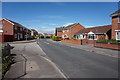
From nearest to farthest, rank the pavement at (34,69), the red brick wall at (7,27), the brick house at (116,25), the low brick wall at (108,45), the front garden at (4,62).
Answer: the pavement at (34,69) < the front garden at (4,62) < the low brick wall at (108,45) < the brick house at (116,25) < the red brick wall at (7,27)

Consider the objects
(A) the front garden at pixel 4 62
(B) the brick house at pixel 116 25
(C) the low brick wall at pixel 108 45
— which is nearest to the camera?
(A) the front garden at pixel 4 62

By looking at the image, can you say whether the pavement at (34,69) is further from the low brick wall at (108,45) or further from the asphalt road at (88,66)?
the low brick wall at (108,45)

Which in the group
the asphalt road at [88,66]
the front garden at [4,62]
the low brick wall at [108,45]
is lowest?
the asphalt road at [88,66]

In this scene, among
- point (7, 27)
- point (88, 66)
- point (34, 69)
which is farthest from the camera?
point (7, 27)

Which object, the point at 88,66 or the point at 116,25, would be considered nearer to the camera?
the point at 88,66

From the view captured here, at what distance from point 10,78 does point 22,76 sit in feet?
1.79

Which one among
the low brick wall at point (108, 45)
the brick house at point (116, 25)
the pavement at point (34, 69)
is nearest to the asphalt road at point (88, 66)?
the pavement at point (34, 69)

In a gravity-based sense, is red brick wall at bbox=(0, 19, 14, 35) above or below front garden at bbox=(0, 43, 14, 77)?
above

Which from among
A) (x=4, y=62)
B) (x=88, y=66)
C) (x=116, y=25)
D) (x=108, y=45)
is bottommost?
(x=88, y=66)

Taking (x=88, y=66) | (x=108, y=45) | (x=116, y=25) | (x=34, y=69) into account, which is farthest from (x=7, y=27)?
(x=88, y=66)

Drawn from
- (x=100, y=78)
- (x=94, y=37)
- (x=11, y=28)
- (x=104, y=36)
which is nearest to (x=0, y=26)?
(x=11, y=28)

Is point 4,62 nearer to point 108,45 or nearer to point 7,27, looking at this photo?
point 108,45

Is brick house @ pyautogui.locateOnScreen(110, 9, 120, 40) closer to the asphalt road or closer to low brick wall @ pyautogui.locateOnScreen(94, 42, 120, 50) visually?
low brick wall @ pyautogui.locateOnScreen(94, 42, 120, 50)

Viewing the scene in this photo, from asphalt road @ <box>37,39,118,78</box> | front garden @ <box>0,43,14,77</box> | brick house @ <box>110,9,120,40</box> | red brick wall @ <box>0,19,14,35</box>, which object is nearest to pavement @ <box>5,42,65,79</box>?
front garden @ <box>0,43,14,77</box>
